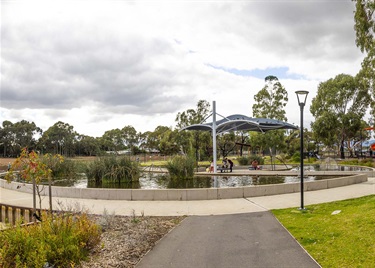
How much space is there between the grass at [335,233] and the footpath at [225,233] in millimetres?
261

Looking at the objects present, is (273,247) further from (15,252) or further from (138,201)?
(138,201)

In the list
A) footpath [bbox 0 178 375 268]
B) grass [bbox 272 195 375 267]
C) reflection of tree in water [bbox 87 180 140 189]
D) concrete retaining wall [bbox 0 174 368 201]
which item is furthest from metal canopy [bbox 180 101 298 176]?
grass [bbox 272 195 375 267]

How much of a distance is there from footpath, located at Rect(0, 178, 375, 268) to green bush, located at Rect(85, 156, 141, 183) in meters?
3.74

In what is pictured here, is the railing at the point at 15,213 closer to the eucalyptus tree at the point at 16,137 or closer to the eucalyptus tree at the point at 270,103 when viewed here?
the eucalyptus tree at the point at 270,103

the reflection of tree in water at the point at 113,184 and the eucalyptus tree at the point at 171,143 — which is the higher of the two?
the eucalyptus tree at the point at 171,143

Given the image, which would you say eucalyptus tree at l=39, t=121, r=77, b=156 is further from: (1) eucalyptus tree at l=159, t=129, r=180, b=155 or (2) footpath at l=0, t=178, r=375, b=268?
(2) footpath at l=0, t=178, r=375, b=268

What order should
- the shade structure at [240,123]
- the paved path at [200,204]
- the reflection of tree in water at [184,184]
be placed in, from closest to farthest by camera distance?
the paved path at [200,204], the reflection of tree in water at [184,184], the shade structure at [240,123]

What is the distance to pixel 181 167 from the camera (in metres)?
18.1

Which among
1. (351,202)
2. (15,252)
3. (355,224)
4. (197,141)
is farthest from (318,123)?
(15,252)

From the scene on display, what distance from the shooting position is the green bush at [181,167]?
59.5 ft

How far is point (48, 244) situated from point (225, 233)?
399cm

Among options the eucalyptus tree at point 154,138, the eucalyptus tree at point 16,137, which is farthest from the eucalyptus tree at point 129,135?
the eucalyptus tree at point 16,137

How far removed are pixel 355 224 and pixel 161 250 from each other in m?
4.40

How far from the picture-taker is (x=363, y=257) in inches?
222
